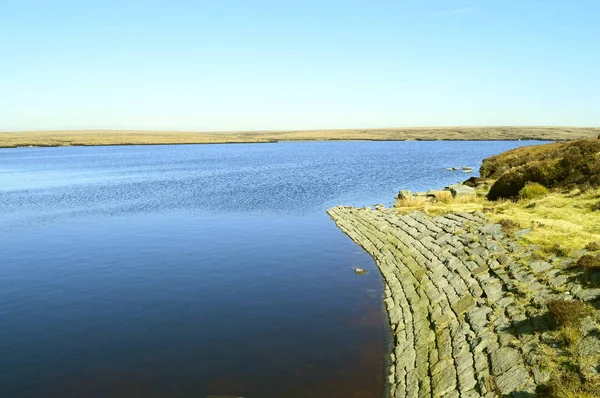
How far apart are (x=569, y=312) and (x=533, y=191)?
20.8 meters

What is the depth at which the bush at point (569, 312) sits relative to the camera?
12.6 metres

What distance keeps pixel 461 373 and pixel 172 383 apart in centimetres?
947

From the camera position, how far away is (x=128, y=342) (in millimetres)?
18047

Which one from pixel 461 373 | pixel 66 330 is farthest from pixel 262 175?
pixel 461 373

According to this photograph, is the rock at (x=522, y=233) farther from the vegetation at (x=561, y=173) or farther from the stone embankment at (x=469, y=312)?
the vegetation at (x=561, y=173)

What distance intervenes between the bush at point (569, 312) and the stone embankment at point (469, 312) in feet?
1.68

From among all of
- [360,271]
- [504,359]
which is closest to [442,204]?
[360,271]

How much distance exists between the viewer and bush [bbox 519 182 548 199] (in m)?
31.0

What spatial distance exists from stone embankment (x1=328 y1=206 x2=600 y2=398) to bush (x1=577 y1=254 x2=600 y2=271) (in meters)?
0.73

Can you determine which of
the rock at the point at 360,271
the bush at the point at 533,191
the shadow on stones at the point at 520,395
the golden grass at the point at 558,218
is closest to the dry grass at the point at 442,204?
the bush at the point at 533,191

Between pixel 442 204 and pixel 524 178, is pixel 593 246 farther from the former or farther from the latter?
pixel 442 204

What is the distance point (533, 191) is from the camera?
31234 millimetres

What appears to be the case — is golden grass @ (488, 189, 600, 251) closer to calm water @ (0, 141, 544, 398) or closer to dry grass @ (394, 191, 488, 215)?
dry grass @ (394, 191, 488, 215)

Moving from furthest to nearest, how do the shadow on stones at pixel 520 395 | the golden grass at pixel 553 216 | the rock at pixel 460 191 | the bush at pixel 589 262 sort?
the rock at pixel 460 191
the golden grass at pixel 553 216
the bush at pixel 589 262
the shadow on stones at pixel 520 395
